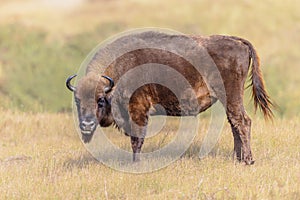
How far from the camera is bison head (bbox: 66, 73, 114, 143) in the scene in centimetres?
866

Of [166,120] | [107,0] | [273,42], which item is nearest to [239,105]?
[166,120]

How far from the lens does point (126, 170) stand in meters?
8.62

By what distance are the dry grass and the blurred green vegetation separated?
6.08 metres

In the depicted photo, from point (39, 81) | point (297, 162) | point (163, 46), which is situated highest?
point (163, 46)

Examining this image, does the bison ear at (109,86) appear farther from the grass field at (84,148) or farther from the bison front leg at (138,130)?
the grass field at (84,148)

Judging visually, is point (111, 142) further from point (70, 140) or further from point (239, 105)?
point (239, 105)

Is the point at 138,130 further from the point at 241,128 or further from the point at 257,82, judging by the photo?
the point at 257,82

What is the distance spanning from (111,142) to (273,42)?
20903 mm

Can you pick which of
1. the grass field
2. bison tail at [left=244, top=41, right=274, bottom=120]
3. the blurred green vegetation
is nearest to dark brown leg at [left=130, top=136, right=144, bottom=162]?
the grass field

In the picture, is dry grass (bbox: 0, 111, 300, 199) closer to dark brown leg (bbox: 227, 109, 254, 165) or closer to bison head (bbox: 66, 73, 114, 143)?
dark brown leg (bbox: 227, 109, 254, 165)

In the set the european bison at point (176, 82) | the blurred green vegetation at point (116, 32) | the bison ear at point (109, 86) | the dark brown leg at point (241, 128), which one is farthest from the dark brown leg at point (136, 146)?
the blurred green vegetation at point (116, 32)

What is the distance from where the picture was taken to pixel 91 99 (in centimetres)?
880

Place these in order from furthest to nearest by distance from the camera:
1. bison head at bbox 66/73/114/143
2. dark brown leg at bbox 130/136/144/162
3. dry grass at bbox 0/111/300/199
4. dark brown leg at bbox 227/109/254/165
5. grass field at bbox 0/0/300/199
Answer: dark brown leg at bbox 130/136/144/162
dark brown leg at bbox 227/109/254/165
bison head at bbox 66/73/114/143
grass field at bbox 0/0/300/199
dry grass at bbox 0/111/300/199

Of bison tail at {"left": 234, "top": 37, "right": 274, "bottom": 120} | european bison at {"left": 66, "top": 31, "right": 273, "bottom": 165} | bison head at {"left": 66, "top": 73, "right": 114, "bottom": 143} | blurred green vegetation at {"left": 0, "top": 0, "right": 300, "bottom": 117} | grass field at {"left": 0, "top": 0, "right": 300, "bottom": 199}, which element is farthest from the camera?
blurred green vegetation at {"left": 0, "top": 0, "right": 300, "bottom": 117}
